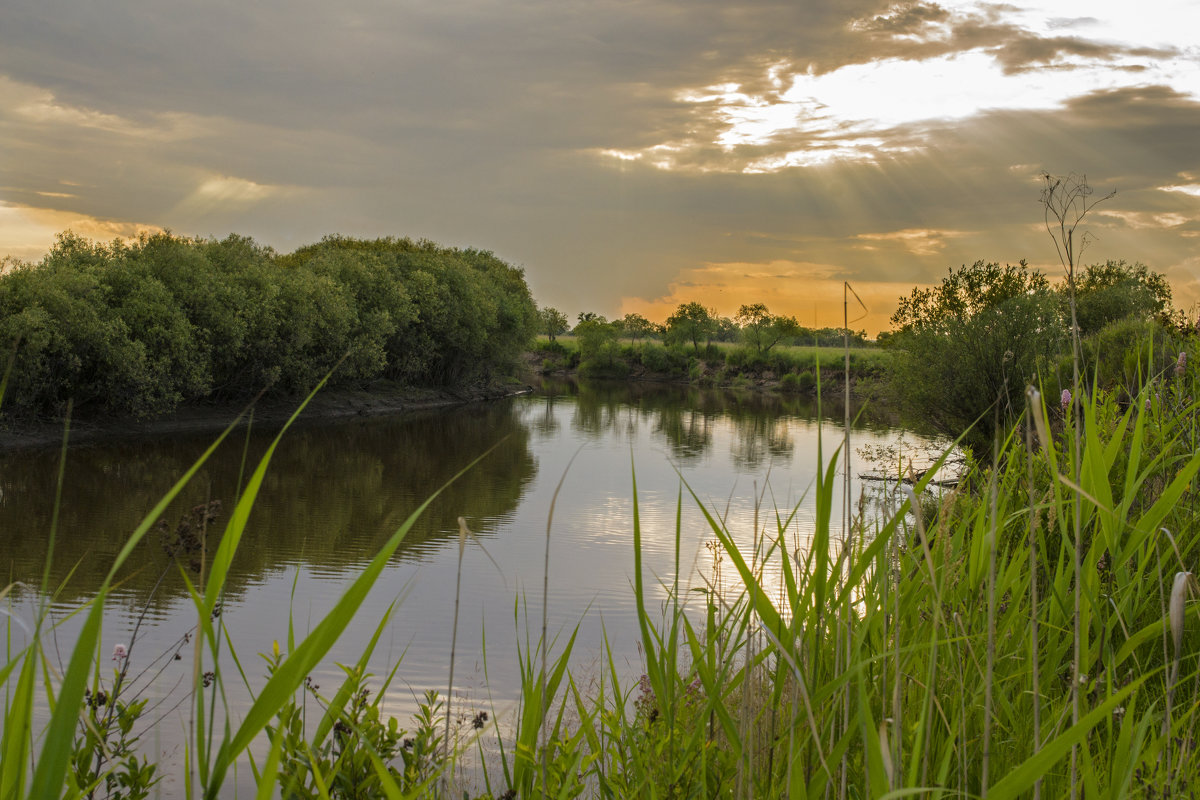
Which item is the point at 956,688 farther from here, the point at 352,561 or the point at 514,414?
the point at 514,414

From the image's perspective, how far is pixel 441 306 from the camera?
48.8 metres

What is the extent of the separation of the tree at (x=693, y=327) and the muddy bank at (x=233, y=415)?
4451 centimetres

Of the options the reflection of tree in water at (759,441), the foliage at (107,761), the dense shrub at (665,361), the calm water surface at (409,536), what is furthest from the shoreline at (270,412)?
the dense shrub at (665,361)

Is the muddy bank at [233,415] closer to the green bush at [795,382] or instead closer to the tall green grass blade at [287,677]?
the tall green grass blade at [287,677]

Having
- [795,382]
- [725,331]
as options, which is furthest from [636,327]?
[795,382]

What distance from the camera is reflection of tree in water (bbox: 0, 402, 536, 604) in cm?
1614

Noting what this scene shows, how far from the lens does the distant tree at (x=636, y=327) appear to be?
11281 centimetres

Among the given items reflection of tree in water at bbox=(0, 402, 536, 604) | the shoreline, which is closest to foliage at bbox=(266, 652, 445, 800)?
the shoreline

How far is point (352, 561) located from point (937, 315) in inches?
684

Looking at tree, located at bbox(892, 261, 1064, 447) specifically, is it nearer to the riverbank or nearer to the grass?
the grass

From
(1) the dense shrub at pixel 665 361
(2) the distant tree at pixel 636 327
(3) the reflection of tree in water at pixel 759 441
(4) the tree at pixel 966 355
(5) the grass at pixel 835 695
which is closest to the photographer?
(5) the grass at pixel 835 695

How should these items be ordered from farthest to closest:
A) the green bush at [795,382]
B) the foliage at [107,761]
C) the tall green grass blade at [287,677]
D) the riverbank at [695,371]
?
1. the riverbank at [695,371]
2. the green bush at [795,382]
3. the foliage at [107,761]
4. the tall green grass blade at [287,677]

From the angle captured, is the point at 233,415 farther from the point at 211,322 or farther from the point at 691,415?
the point at 691,415

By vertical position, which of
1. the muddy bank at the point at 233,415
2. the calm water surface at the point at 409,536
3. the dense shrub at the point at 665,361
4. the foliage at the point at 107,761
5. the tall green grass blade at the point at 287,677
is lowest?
the calm water surface at the point at 409,536
